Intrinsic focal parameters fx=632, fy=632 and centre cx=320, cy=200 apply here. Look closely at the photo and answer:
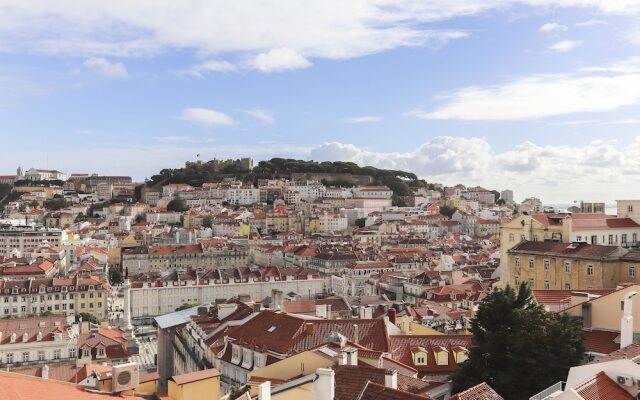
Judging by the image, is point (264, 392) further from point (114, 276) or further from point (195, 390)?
point (114, 276)

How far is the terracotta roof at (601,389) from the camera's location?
845 cm

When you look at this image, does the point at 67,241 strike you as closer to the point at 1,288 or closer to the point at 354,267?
the point at 1,288

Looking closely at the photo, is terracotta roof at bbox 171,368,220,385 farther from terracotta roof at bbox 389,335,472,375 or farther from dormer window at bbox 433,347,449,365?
dormer window at bbox 433,347,449,365

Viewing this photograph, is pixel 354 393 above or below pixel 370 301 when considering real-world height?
above

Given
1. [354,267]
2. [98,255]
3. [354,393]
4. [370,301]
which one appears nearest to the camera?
[354,393]

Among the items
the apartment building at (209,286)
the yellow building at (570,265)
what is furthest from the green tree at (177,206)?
the yellow building at (570,265)

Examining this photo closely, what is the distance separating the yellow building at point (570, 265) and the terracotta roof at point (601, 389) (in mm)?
15300

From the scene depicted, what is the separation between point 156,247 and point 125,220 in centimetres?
3807

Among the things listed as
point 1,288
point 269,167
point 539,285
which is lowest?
point 1,288

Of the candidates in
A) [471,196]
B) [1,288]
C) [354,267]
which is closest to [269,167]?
[471,196]

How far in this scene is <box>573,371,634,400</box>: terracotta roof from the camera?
332 inches

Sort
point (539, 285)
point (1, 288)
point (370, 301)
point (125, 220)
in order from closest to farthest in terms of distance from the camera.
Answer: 1. point (539, 285)
2. point (370, 301)
3. point (1, 288)
4. point (125, 220)

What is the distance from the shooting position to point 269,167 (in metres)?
162

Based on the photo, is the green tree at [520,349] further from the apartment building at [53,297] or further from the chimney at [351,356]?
the apartment building at [53,297]
